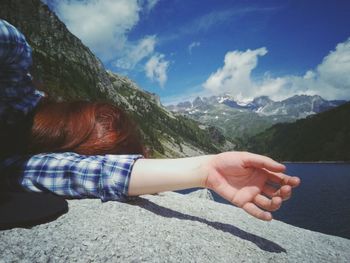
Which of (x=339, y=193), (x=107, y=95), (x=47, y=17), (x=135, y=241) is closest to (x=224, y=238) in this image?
(x=135, y=241)

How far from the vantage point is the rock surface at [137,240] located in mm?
3597

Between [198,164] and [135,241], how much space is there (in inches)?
60.6

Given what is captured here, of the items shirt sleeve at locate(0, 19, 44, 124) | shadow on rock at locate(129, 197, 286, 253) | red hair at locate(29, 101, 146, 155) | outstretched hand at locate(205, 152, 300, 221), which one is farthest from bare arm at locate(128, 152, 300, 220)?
shadow on rock at locate(129, 197, 286, 253)

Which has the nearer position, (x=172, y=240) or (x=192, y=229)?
(x=172, y=240)

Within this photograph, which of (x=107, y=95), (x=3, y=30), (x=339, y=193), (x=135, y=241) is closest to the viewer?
(x=3, y=30)

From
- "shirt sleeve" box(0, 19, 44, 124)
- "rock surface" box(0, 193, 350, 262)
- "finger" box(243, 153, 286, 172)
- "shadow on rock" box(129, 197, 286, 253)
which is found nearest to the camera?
"shirt sleeve" box(0, 19, 44, 124)

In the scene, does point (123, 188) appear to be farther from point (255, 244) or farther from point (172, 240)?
point (255, 244)

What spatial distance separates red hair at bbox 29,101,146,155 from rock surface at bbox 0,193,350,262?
0.94 metres

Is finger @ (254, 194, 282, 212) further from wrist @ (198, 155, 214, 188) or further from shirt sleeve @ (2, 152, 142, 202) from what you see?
shirt sleeve @ (2, 152, 142, 202)

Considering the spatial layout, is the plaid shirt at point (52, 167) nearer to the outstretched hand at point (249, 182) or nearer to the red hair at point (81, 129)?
the red hair at point (81, 129)

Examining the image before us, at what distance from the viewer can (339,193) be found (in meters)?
72.4

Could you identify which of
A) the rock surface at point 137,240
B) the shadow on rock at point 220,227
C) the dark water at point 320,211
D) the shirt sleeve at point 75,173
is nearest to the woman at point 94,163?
the shirt sleeve at point 75,173

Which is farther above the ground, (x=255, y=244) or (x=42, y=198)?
(x=42, y=198)

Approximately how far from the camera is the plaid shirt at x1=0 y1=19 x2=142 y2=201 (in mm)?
3303
